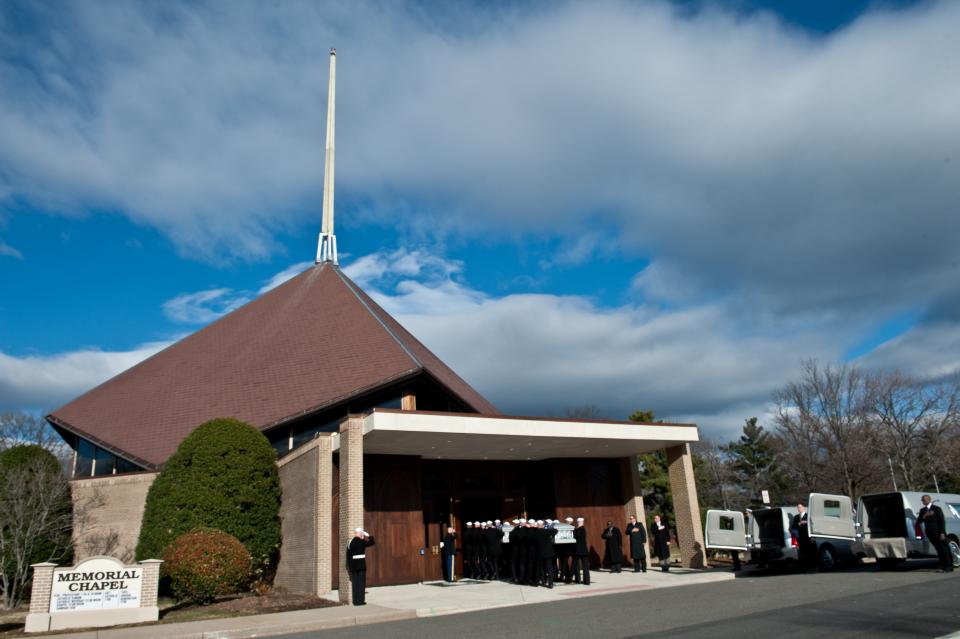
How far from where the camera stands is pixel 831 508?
15945 mm

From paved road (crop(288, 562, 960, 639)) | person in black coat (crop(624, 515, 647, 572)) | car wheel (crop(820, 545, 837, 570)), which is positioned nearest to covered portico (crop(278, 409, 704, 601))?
person in black coat (crop(624, 515, 647, 572))

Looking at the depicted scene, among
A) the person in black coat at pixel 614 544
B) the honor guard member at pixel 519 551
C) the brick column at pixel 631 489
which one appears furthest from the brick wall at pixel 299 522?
the brick column at pixel 631 489

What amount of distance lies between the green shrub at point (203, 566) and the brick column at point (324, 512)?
165 centimetres

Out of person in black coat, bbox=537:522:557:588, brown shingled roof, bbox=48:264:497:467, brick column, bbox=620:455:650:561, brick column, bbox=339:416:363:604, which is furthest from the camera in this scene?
brick column, bbox=620:455:650:561

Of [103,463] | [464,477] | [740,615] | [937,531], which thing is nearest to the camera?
[740,615]

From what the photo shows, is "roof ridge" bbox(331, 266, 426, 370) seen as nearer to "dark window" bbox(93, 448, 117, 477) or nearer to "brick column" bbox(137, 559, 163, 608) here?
"brick column" bbox(137, 559, 163, 608)

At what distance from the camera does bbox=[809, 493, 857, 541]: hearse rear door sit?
15.5 meters

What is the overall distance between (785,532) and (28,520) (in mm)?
19217

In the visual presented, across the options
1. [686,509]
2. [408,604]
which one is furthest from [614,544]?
[408,604]

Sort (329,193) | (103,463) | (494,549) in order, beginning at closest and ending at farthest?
(494,549) → (103,463) → (329,193)

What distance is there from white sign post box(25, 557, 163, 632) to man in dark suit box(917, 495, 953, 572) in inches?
598

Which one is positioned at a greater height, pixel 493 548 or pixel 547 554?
pixel 493 548

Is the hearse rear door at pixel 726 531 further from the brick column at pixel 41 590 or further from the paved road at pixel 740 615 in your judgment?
the brick column at pixel 41 590

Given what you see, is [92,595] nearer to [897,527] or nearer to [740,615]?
[740,615]
